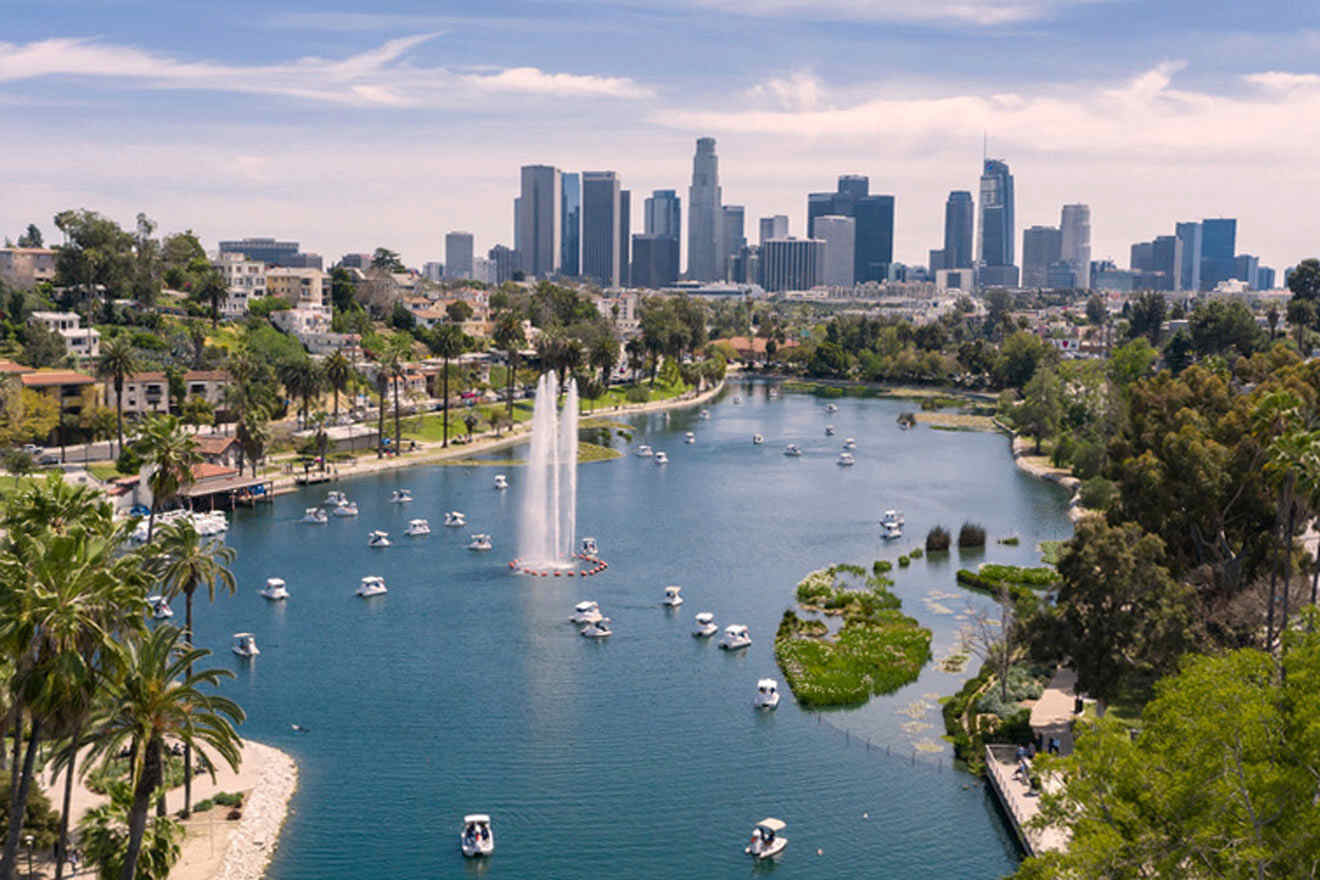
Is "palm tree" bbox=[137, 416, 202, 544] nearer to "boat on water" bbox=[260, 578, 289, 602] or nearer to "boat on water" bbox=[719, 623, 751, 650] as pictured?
"boat on water" bbox=[260, 578, 289, 602]

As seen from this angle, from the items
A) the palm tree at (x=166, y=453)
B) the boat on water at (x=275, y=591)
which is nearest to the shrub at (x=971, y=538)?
the boat on water at (x=275, y=591)

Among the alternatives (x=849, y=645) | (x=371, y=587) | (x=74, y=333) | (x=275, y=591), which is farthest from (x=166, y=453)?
(x=74, y=333)

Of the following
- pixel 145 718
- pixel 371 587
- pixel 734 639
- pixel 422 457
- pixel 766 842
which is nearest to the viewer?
pixel 145 718

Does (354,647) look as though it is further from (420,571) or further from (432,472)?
(432,472)

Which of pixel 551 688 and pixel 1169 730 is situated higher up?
pixel 1169 730

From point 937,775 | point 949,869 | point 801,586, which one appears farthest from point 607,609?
point 949,869

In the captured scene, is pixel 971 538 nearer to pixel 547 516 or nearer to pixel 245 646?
pixel 547 516
